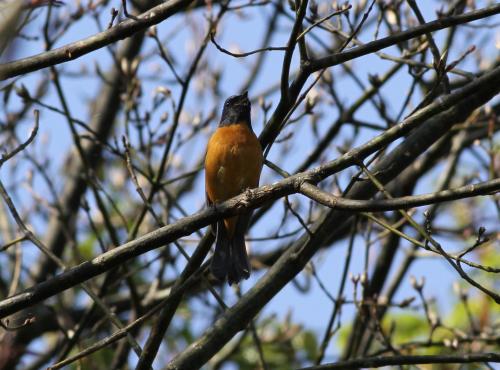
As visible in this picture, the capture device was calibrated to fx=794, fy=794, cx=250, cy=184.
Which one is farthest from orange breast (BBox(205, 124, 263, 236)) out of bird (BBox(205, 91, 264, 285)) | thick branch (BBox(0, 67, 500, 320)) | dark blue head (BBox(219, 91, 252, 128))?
thick branch (BBox(0, 67, 500, 320))

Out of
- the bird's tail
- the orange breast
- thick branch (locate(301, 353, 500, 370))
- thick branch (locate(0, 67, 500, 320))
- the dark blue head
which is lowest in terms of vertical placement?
thick branch (locate(301, 353, 500, 370))

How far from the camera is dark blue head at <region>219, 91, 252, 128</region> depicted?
6715mm

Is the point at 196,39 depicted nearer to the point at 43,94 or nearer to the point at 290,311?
the point at 43,94

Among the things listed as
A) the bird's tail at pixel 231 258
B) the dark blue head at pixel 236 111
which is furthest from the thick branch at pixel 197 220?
the dark blue head at pixel 236 111

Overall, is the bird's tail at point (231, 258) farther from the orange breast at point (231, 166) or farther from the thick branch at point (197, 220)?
the thick branch at point (197, 220)

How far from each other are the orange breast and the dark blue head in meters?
0.46

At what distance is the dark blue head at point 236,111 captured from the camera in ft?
22.0

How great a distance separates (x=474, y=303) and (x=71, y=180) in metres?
4.58

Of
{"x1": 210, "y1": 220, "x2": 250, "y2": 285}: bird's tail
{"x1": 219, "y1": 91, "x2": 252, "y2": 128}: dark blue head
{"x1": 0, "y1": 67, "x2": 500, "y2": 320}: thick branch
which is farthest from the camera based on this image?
{"x1": 219, "y1": 91, "x2": 252, "y2": 128}: dark blue head

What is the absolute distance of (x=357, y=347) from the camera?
258 inches

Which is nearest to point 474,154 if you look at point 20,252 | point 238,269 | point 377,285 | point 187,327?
point 377,285

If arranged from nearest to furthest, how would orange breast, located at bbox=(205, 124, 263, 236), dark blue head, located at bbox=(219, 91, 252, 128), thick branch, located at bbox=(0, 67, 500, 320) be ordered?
1. thick branch, located at bbox=(0, 67, 500, 320)
2. orange breast, located at bbox=(205, 124, 263, 236)
3. dark blue head, located at bbox=(219, 91, 252, 128)

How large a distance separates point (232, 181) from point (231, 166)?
0.11 meters

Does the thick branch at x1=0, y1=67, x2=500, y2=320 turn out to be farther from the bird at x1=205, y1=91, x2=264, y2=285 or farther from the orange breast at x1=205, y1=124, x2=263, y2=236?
the orange breast at x1=205, y1=124, x2=263, y2=236
